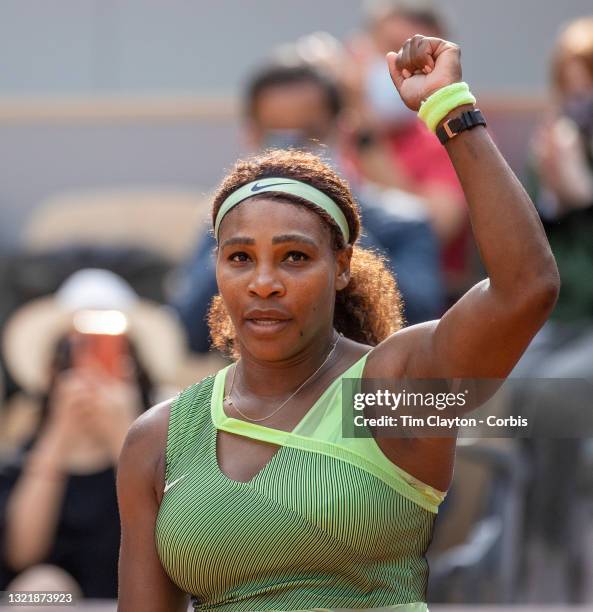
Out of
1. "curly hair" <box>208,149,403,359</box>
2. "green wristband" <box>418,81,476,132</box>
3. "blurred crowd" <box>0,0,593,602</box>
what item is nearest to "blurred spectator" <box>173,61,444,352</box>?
"blurred crowd" <box>0,0,593,602</box>

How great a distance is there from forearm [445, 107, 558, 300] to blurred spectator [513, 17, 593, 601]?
1.58 m

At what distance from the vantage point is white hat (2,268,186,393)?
5230 millimetres

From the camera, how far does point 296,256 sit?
2.56 meters

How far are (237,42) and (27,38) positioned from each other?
1.12 metres

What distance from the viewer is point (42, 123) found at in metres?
6.91

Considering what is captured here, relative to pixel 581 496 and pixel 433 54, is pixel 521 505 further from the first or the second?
pixel 433 54

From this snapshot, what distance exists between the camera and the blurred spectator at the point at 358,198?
4461 mm

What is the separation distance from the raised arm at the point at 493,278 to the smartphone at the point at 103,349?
257 centimetres

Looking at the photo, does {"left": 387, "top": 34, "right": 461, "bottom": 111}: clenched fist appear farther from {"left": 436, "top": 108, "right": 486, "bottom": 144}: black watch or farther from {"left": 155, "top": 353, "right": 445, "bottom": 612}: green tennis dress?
{"left": 155, "top": 353, "right": 445, "bottom": 612}: green tennis dress

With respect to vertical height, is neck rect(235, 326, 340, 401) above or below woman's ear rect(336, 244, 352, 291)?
below

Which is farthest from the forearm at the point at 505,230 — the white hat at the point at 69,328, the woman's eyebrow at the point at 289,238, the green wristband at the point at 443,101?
the white hat at the point at 69,328

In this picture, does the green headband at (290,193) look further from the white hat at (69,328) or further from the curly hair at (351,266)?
the white hat at (69,328)

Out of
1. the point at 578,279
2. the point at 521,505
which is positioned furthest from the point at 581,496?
the point at 578,279

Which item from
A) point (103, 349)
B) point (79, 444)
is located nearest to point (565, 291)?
point (103, 349)
